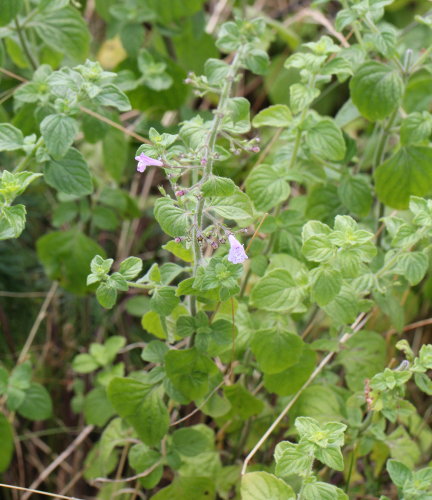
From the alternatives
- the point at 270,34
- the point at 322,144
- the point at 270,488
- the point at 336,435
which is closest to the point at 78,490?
the point at 270,488

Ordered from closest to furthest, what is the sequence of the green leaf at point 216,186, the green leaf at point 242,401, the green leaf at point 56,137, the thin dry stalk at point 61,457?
the green leaf at point 216,186 < the green leaf at point 56,137 < the green leaf at point 242,401 < the thin dry stalk at point 61,457

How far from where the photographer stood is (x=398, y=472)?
3.53 feet

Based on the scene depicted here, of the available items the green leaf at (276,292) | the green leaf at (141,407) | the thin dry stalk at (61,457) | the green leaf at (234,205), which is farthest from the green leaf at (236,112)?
the thin dry stalk at (61,457)

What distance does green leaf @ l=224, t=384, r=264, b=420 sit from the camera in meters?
1.26

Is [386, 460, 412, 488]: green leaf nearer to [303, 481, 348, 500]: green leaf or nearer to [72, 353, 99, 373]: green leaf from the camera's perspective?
[303, 481, 348, 500]: green leaf

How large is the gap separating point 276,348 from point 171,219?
12.7 inches

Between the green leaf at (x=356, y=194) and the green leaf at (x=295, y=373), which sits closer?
the green leaf at (x=295, y=373)

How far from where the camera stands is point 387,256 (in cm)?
120

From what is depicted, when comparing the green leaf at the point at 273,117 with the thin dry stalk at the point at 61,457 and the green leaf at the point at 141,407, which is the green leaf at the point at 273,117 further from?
the thin dry stalk at the point at 61,457

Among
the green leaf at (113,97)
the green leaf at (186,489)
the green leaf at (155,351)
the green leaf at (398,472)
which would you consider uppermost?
the green leaf at (113,97)

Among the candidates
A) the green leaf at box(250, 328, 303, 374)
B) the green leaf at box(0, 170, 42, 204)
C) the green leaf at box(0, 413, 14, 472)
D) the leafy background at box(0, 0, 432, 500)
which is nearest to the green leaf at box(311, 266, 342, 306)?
the leafy background at box(0, 0, 432, 500)

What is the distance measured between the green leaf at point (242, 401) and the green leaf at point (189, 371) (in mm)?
94

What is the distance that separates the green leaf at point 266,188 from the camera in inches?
47.8

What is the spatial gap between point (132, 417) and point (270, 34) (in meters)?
1.09
